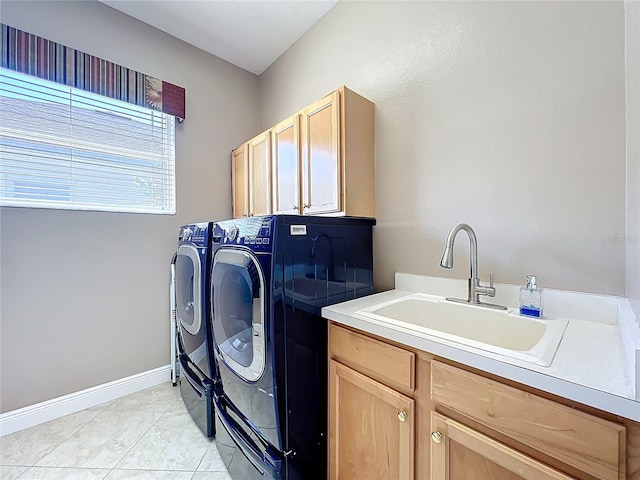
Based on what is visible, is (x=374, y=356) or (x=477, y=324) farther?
(x=477, y=324)

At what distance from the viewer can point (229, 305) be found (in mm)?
A: 1312

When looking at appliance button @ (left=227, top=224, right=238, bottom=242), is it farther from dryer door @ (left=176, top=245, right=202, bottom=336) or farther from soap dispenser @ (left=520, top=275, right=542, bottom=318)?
soap dispenser @ (left=520, top=275, right=542, bottom=318)

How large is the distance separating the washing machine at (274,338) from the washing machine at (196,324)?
108 mm

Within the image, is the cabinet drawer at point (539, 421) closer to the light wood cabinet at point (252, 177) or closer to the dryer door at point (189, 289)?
the dryer door at point (189, 289)

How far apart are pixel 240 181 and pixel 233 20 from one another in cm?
122

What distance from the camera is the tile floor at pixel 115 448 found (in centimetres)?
136

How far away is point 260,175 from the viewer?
2.21m

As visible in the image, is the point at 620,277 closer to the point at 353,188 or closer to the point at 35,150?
the point at 353,188

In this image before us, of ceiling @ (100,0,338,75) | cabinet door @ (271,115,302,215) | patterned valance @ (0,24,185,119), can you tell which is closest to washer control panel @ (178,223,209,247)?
cabinet door @ (271,115,302,215)

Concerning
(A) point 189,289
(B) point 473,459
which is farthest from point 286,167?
(B) point 473,459

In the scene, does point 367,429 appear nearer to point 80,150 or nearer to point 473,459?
point 473,459

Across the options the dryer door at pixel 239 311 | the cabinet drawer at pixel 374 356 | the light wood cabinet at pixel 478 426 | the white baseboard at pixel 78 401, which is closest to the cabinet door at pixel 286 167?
the dryer door at pixel 239 311

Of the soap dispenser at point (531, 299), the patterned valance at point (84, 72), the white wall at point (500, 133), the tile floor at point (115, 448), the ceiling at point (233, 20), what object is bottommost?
the tile floor at point (115, 448)

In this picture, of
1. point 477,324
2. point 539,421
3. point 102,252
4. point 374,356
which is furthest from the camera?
point 102,252
